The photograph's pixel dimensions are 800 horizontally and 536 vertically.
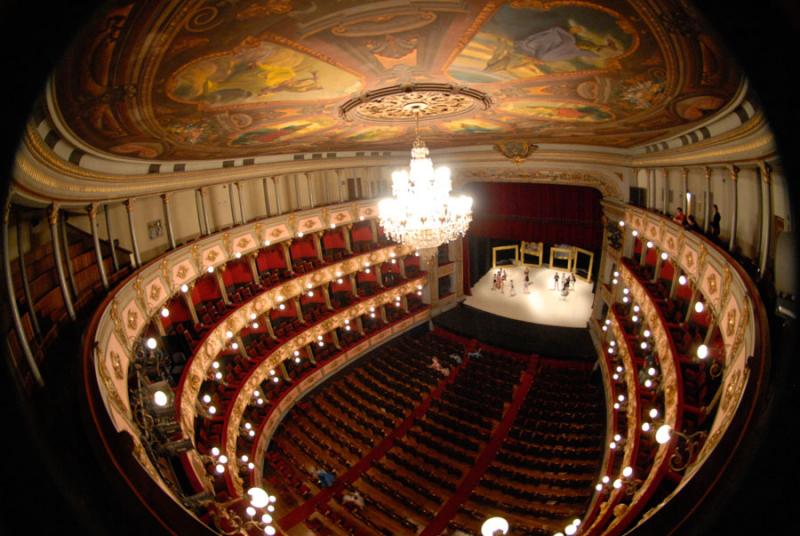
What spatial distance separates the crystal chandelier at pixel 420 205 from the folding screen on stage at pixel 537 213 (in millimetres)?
9955

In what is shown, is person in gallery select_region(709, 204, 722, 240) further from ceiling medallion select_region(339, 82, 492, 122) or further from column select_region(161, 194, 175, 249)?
column select_region(161, 194, 175, 249)

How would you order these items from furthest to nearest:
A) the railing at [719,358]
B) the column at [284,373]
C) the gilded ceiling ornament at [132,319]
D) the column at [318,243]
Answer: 1. the column at [318,243]
2. the column at [284,373]
3. the gilded ceiling ornament at [132,319]
4. the railing at [719,358]

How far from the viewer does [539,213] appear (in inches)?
725

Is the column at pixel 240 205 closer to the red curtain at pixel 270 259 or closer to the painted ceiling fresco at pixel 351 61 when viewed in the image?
the red curtain at pixel 270 259

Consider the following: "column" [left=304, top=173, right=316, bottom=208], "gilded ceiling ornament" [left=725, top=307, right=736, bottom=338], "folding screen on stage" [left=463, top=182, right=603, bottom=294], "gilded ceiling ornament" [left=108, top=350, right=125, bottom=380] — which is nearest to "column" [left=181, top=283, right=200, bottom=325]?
"gilded ceiling ornament" [left=108, top=350, right=125, bottom=380]

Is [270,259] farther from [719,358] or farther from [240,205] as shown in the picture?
[719,358]

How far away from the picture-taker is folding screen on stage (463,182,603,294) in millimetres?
17156

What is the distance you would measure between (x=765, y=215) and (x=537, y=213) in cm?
1237

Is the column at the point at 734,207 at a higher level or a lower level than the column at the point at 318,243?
higher

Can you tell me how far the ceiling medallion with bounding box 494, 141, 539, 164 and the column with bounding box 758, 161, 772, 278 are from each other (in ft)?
28.1

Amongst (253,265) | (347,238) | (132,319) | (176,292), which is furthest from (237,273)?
(132,319)

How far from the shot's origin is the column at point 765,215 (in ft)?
19.2

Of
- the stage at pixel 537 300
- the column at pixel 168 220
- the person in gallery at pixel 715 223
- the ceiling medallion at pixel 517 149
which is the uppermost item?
the ceiling medallion at pixel 517 149

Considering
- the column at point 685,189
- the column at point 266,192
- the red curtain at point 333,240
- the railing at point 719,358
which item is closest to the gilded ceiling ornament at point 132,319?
the column at point 266,192
